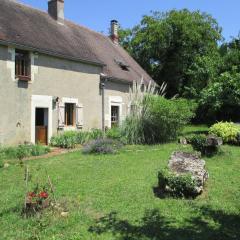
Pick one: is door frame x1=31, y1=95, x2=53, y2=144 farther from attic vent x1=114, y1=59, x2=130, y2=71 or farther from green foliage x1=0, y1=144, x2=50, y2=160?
attic vent x1=114, y1=59, x2=130, y2=71

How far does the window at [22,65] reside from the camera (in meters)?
15.4

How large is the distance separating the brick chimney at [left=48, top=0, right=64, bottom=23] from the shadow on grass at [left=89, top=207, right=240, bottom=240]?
1599 cm

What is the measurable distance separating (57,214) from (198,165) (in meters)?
3.18

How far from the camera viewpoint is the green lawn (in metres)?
5.65

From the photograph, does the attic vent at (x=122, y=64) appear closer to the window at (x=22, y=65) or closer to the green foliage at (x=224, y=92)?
the green foliage at (x=224, y=92)

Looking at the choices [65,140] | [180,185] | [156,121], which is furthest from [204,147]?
[65,140]

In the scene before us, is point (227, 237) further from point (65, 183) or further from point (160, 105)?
point (160, 105)

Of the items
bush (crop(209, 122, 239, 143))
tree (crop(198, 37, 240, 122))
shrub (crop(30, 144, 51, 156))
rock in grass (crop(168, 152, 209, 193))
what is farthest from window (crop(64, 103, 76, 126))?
rock in grass (crop(168, 152, 209, 193))

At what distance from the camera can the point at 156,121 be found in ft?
52.5

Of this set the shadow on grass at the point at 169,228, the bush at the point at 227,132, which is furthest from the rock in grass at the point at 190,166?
the bush at the point at 227,132

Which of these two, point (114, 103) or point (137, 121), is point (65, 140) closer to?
point (137, 121)

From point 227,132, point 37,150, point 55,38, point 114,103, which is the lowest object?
point 37,150

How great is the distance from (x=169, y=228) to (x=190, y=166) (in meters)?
2.32

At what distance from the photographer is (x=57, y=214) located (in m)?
6.37
